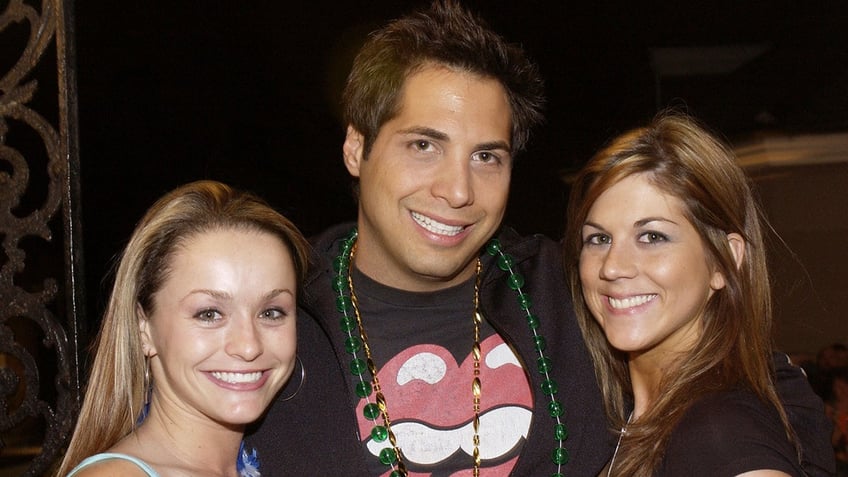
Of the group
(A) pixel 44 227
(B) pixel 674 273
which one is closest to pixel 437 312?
(B) pixel 674 273

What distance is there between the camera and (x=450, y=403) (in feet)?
7.61

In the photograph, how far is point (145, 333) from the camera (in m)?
1.97

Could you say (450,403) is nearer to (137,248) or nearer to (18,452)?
(137,248)

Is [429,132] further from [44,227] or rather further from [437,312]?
[44,227]

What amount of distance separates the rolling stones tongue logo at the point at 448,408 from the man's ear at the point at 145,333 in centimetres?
58

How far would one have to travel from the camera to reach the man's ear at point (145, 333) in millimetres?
1966

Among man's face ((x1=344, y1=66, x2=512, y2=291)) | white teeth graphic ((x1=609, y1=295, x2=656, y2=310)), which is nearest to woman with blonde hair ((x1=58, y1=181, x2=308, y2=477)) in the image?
man's face ((x1=344, y1=66, x2=512, y2=291))

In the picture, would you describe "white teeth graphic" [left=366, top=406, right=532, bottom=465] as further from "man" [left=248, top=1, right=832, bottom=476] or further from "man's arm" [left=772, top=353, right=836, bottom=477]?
"man's arm" [left=772, top=353, right=836, bottom=477]

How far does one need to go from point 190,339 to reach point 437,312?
78cm

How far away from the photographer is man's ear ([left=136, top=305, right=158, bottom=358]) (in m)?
1.97

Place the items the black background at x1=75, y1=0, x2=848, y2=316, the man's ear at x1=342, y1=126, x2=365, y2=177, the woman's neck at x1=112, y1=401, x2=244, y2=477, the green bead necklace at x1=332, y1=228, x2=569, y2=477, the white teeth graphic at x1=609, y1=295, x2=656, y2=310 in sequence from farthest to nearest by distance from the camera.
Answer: the black background at x1=75, y1=0, x2=848, y2=316, the man's ear at x1=342, y1=126, x2=365, y2=177, the green bead necklace at x1=332, y1=228, x2=569, y2=477, the white teeth graphic at x1=609, y1=295, x2=656, y2=310, the woman's neck at x1=112, y1=401, x2=244, y2=477

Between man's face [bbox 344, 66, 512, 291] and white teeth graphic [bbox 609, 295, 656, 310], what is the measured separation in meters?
0.41

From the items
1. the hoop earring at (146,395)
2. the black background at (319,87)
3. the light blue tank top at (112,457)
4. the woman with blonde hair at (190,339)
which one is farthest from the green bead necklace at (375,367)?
the black background at (319,87)

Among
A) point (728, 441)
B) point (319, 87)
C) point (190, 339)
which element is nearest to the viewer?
point (728, 441)
